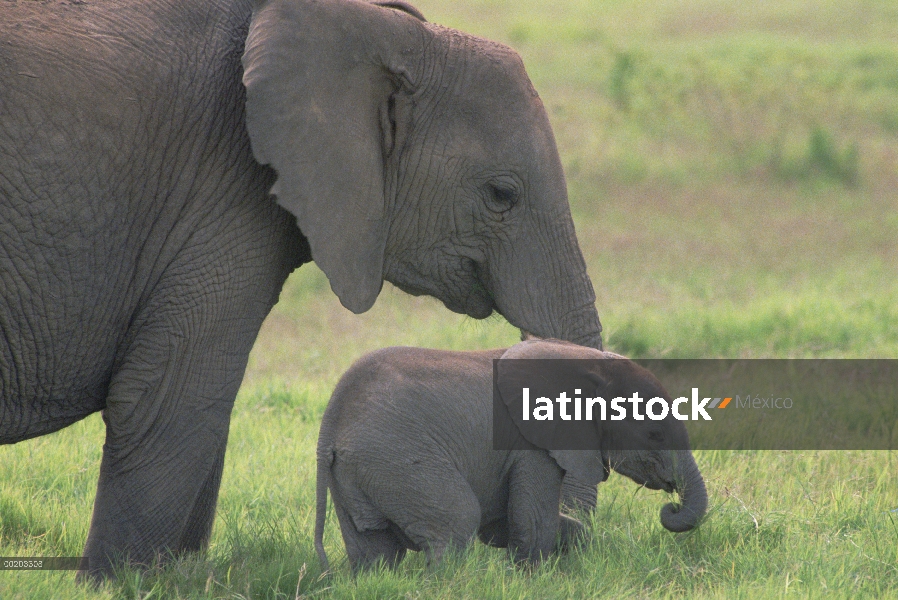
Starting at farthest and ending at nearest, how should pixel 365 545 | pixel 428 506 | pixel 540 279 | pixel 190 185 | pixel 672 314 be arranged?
pixel 672 314, pixel 540 279, pixel 365 545, pixel 428 506, pixel 190 185

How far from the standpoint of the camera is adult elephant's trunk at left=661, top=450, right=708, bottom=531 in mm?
4422

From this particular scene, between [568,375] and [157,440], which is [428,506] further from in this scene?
[157,440]

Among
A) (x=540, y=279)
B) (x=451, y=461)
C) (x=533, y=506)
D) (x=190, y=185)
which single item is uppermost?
(x=190, y=185)

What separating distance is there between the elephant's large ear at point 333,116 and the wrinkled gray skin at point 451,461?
0.39 metres

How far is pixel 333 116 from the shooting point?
13.5ft

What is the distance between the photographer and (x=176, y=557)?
14.1 ft

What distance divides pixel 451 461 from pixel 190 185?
4.41 feet

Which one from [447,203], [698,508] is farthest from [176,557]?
[698,508]

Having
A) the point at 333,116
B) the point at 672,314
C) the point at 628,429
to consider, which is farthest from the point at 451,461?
the point at 672,314

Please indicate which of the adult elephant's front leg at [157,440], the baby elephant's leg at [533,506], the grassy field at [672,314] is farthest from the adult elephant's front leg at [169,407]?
the baby elephant's leg at [533,506]

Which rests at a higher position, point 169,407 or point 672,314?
point 672,314

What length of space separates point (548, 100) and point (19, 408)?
14.0 m

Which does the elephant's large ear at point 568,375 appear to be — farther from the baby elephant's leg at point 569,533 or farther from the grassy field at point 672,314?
the grassy field at point 672,314

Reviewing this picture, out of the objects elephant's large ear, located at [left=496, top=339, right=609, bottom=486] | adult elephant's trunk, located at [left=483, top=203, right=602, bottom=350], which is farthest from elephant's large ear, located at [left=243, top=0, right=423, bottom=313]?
elephant's large ear, located at [left=496, top=339, right=609, bottom=486]
